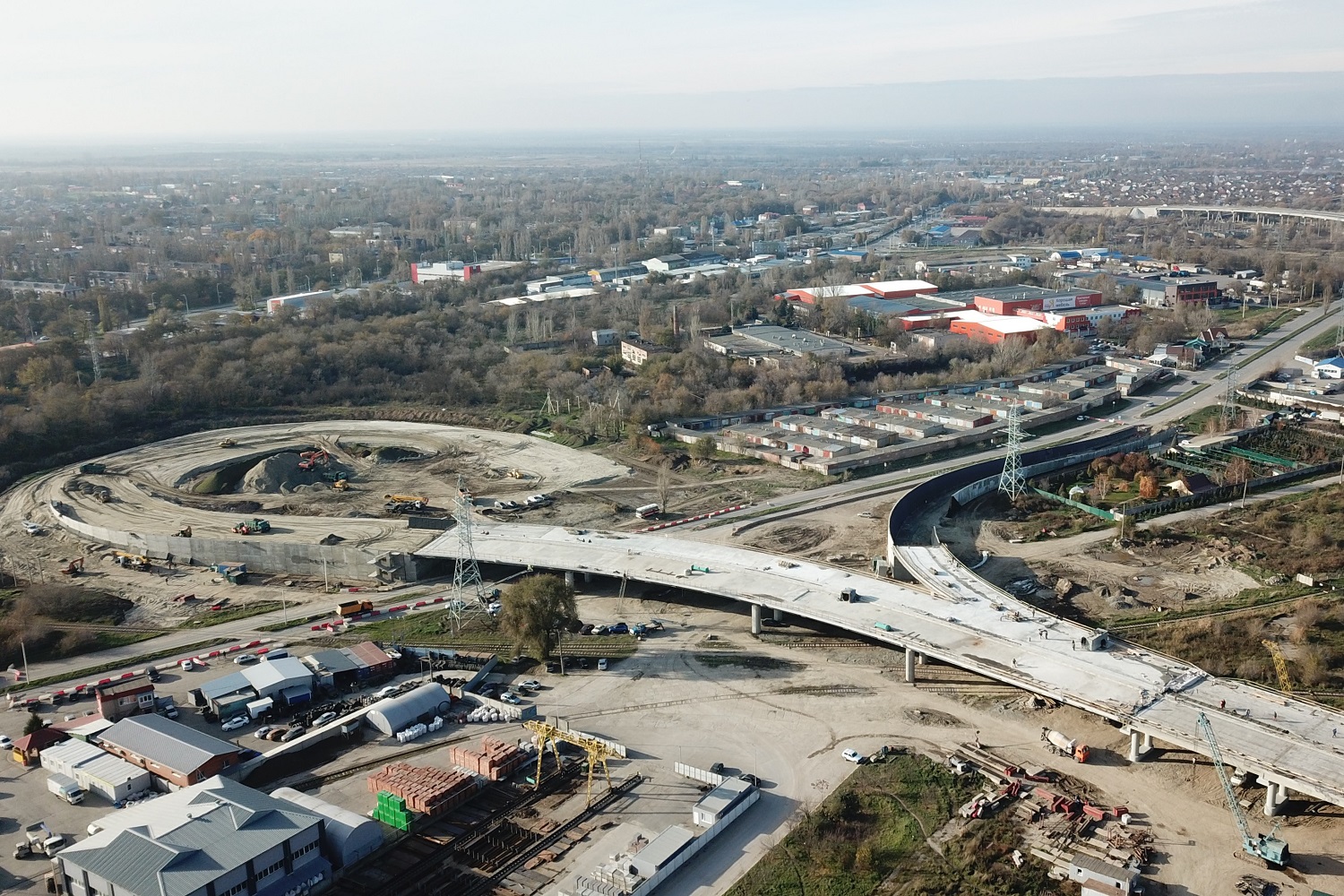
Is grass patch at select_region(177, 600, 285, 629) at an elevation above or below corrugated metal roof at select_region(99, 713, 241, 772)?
below

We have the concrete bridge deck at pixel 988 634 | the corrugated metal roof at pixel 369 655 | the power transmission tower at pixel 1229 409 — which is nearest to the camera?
A: the concrete bridge deck at pixel 988 634

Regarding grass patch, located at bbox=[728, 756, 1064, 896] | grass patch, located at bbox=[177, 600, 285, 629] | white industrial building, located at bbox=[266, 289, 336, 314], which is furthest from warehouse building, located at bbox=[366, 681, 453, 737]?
white industrial building, located at bbox=[266, 289, 336, 314]

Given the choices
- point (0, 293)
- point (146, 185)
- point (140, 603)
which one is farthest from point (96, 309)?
point (146, 185)

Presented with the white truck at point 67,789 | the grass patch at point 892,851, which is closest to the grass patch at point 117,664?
the white truck at point 67,789

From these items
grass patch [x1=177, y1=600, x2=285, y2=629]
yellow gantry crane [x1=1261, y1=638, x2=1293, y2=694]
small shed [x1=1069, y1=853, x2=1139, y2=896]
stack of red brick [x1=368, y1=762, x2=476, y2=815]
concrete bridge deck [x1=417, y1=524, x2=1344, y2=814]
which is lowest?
grass patch [x1=177, y1=600, x2=285, y2=629]

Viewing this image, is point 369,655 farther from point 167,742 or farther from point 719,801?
point 719,801

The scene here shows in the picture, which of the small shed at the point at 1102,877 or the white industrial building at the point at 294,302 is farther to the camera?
the white industrial building at the point at 294,302

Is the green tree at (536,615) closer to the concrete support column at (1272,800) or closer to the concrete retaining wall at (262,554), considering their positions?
the concrete retaining wall at (262,554)

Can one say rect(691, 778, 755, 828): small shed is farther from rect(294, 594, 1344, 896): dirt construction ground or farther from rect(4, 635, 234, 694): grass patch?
rect(4, 635, 234, 694): grass patch
